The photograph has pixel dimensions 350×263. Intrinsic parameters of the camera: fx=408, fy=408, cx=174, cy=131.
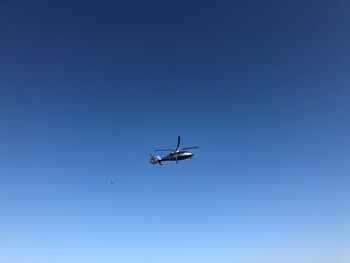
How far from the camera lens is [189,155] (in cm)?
12962

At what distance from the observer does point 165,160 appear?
447 feet

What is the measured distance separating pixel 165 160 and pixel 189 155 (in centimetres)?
1050
